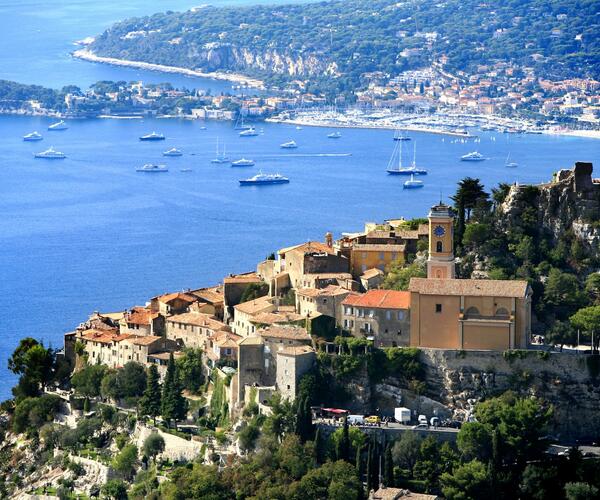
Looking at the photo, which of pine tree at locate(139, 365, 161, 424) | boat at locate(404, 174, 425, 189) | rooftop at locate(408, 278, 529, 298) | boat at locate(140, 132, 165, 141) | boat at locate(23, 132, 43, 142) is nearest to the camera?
rooftop at locate(408, 278, 529, 298)

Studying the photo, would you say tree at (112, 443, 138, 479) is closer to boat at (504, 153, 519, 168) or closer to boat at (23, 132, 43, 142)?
boat at (504, 153, 519, 168)

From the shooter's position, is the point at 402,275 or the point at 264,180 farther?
the point at 264,180

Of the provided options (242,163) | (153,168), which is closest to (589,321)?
(153,168)

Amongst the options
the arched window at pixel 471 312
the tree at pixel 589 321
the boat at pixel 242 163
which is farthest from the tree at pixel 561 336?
the boat at pixel 242 163

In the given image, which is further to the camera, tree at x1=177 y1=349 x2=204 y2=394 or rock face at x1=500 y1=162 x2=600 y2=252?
rock face at x1=500 y1=162 x2=600 y2=252

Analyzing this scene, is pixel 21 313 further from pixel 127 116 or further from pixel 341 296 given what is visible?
pixel 127 116

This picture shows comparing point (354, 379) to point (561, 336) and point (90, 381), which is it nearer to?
point (561, 336)

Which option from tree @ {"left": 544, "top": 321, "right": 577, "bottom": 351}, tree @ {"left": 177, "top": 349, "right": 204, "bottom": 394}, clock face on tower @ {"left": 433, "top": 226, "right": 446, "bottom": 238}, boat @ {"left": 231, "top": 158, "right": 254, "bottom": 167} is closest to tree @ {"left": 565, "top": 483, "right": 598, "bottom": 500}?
tree @ {"left": 544, "top": 321, "right": 577, "bottom": 351}
